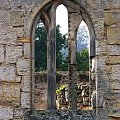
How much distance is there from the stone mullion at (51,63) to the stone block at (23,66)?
314mm

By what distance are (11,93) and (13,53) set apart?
0.59m

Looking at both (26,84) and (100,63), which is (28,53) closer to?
(26,84)

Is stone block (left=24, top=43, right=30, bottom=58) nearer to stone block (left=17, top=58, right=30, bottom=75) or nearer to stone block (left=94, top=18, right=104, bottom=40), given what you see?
stone block (left=17, top=58, right=30, bottom=75)

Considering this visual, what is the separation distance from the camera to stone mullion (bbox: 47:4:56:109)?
16.9 ft

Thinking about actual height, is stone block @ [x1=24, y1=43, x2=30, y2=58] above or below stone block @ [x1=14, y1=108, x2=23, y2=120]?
above

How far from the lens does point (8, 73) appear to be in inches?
203

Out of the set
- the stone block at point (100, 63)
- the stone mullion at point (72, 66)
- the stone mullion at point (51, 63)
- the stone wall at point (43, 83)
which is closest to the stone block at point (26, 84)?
the stone mullion at point (51, 63)

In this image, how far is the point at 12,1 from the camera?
205 inches

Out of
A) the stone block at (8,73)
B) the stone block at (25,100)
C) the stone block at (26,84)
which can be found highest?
the stone block at (8,73)

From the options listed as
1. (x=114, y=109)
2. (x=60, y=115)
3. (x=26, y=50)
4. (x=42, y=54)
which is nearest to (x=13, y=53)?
(x=26, y=50)

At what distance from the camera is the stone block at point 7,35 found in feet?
16.9

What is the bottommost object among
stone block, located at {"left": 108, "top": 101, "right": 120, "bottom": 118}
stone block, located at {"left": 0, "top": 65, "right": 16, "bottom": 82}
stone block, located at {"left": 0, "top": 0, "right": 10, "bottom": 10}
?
stone block, located at {"left": 108, "top": 101, "right": 120, "bottom": 118}

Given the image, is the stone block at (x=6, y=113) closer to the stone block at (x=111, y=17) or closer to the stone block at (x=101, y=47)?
the stone block at (x=101, y=47)

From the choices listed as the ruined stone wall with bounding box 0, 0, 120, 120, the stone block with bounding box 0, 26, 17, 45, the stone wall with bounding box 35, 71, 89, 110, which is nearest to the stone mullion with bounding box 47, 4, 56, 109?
the ruined stone wall with bounding box 0, 0, 120, 120
